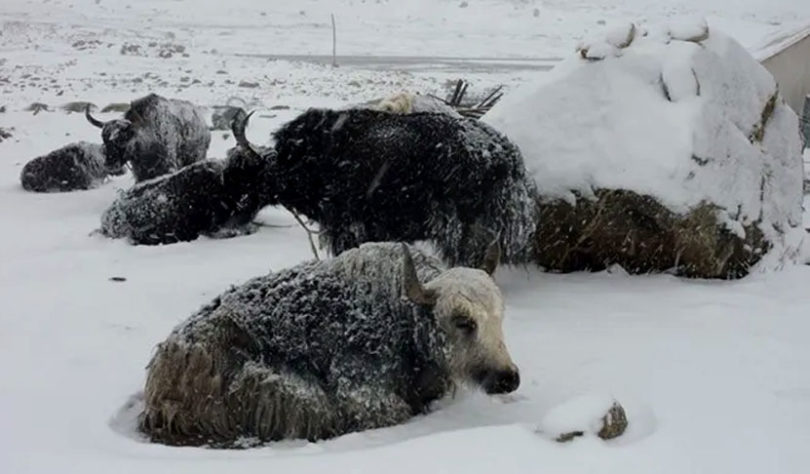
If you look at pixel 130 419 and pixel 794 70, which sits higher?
pixel 794 70

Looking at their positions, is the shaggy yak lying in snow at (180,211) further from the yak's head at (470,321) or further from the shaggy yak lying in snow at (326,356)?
the yak's head at (470,321)

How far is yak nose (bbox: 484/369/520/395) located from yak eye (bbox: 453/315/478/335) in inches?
8.3

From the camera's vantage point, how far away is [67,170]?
10.1 meters

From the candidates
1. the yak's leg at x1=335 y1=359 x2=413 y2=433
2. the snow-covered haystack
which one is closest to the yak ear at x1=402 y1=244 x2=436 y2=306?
the yak's leg at x1=335 y1=359 x2=413 y2=433

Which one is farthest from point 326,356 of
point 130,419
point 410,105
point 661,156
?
point 410,105

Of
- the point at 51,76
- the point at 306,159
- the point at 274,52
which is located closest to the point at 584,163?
the point at 306,159

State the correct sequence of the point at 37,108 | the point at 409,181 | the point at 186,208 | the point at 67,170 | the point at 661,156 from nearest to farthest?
the point at 409,181
the point at 661,156
the point at 186,208
the point at 67,170
the point at 37,108

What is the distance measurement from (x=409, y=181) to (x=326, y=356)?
6.24 ft

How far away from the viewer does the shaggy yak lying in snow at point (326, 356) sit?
12.5 ft

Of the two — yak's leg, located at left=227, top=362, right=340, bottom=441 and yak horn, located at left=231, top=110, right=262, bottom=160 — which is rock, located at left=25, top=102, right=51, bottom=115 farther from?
yak's leg, located at left=227, top=362, right=340, bottom=441

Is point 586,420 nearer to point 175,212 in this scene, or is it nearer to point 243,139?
point 243,139

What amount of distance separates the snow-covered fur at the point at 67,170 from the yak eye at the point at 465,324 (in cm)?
733

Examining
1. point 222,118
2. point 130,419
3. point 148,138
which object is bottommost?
point 222,118

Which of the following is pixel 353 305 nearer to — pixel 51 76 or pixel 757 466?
pixel 757 466
